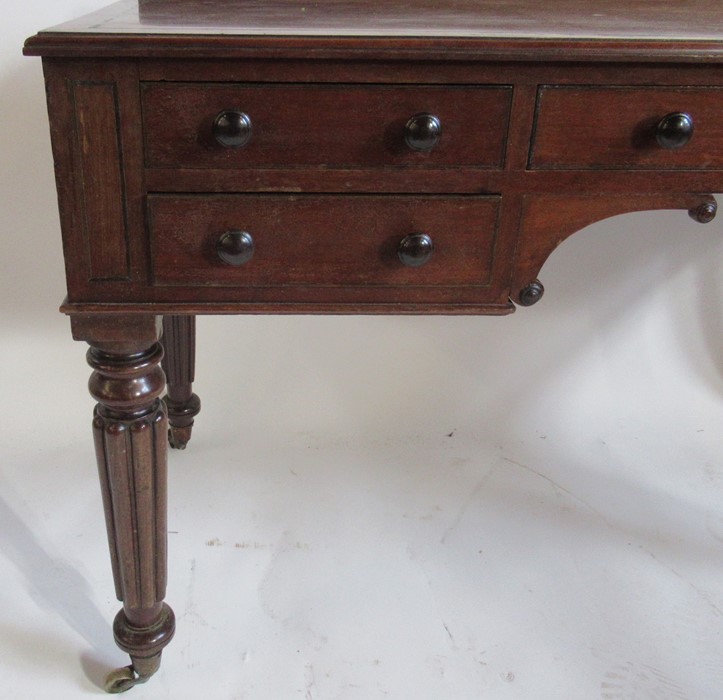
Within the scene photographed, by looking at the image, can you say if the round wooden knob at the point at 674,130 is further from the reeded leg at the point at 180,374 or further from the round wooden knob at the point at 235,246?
the reeded leg at the point at 180,374

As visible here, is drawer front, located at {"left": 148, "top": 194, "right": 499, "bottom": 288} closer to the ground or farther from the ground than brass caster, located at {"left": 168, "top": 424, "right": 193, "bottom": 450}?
farther from the ground

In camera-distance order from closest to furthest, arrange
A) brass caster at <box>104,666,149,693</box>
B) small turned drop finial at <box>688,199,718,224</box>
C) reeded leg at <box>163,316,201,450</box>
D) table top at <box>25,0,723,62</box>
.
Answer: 1. table top at <box>25,0,723,62</box>
2. small turned drop finial at <box>688,199,718,224</box>
3. brass caster at <box>104,666,149,693</box>
4. reeded leg at <box>163,316,201,450</box>

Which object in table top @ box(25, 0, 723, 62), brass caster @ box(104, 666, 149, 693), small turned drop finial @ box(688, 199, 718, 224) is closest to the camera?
table top @ box(25, 0, 723, 62)

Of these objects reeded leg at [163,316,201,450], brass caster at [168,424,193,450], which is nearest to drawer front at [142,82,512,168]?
reeded leg at [163,316,201,450]

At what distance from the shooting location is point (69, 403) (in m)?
1.43

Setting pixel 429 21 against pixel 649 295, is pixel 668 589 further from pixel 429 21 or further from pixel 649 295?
pixel 429 21

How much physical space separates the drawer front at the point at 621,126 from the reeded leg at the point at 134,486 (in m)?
0.41

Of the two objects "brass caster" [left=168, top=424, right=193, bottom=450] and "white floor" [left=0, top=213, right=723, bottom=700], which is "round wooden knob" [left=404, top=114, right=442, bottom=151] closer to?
"white floor" [left=0, top=213, right=723, bottom=700]

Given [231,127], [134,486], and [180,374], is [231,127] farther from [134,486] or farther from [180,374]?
[180,374]

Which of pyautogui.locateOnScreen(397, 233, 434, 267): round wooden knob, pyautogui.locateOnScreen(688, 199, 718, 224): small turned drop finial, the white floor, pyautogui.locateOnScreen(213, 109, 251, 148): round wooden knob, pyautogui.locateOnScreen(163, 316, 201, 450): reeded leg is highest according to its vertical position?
pyautogui.locateOnScreen(213, 109, 251, 148): round wooden knob

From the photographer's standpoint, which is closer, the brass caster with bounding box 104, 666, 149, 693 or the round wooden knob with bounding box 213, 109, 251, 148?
the round wooden knob with bounding box 213, 109, 251, 148

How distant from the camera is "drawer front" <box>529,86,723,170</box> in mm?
718

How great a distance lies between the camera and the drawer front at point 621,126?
718 millimetres

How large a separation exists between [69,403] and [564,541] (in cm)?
82
